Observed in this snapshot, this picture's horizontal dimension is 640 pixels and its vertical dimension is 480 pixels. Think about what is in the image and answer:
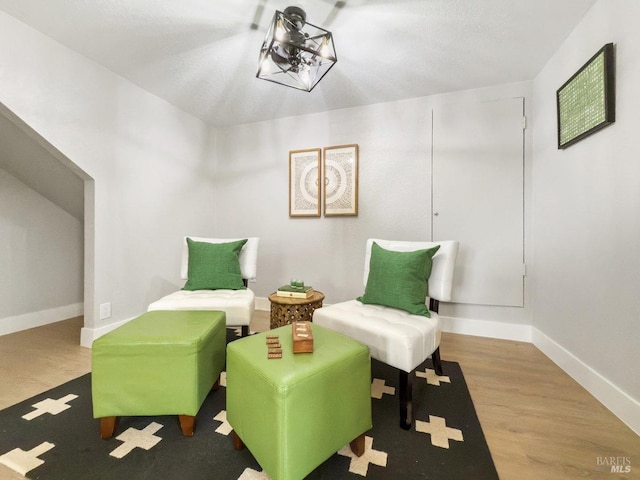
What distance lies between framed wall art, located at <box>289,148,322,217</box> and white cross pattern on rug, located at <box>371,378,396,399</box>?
1842 millimetres

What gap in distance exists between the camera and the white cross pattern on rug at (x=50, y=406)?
1405 mm

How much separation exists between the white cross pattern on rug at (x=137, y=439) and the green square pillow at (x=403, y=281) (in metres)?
1.30

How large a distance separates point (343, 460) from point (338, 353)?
0.44 metres

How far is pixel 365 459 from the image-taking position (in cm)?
114

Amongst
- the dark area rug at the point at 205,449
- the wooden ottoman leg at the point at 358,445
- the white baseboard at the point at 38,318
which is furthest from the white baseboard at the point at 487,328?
the white baseboard at the point at 38,318

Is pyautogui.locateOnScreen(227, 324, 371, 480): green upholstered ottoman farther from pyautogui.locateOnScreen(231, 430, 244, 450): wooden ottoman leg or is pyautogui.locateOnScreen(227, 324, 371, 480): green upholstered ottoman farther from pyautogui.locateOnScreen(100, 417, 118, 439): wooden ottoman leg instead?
pyautogui.locateOnScreen(100, 417, 118, 439): wooden ottoman leg

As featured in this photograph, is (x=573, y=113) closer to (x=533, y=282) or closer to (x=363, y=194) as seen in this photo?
(x=533, y=282)

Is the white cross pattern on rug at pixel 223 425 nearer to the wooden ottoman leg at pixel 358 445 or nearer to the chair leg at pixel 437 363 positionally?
the wooden ottoman leg at pixel 358 445

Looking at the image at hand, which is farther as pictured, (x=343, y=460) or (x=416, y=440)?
(x=416, y=440)

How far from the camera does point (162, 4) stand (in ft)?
5.48

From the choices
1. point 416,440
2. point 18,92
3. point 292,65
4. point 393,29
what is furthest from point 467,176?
point 18,92

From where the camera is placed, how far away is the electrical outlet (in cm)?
231

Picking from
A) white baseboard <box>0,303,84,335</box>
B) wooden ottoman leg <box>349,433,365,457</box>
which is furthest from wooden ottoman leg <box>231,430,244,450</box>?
white baseboard <box>0,303,84,335</box>

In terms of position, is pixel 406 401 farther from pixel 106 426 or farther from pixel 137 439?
pixel 106 426
